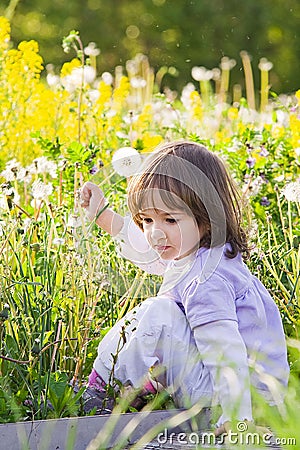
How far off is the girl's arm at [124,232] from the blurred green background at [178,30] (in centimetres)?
952

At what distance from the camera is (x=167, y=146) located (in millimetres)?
2688

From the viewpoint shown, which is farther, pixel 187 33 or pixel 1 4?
pixel 187 33

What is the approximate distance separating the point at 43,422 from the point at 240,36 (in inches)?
432

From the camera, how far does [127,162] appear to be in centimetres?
293

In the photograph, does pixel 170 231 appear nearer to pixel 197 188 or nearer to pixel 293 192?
pixel 197 188

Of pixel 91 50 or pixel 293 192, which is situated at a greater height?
pixel 91 50

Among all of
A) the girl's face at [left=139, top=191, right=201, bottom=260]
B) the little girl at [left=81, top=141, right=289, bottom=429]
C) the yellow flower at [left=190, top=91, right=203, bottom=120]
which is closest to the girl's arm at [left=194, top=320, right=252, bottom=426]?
the little girl at [left=81, top=141, right=289, bottom=429]

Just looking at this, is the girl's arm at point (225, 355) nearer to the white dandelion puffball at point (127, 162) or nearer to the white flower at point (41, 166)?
the white dandelion puffball at point (127, 162)

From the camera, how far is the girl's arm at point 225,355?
2.21 meters

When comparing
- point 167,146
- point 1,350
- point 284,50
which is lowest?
point 1,350

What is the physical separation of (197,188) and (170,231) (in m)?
0.15

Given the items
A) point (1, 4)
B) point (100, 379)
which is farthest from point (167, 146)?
point (1, 4)

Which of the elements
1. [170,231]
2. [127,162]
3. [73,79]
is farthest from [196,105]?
[170,231]

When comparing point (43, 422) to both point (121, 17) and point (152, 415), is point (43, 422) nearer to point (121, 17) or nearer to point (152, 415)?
point (152, 415)
